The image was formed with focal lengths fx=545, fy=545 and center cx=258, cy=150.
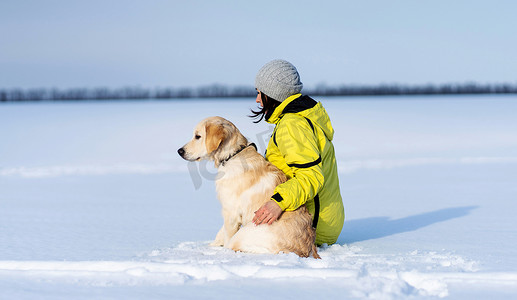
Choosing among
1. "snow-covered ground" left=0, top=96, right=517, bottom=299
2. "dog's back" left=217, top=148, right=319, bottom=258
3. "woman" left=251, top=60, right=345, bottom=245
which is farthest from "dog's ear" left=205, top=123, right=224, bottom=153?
"snow-covered ground" left=0, top=96, right=517, bottom=299

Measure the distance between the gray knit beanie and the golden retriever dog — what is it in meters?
0.39

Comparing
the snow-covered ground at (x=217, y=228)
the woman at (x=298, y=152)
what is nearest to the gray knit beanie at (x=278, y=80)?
the woman at (x=298, y=152)

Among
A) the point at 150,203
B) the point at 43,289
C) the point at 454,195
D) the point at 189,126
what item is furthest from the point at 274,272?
the point at 189,126

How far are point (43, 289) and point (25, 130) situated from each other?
57.0 feet

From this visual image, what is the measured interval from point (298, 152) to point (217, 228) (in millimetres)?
1831

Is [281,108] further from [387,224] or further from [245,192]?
[387,224]

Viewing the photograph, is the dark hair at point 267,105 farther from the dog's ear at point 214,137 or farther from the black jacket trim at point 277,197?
the black jacket trim at point 277,197

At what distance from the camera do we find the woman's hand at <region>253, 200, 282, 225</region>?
140 inches

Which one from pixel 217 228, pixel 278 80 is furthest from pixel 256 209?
pixel 217 228

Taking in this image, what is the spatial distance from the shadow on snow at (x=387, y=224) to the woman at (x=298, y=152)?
65 centimetres

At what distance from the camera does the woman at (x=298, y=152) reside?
3.58 metres

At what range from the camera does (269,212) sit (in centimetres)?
354

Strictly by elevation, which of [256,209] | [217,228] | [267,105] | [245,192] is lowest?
[217,228]

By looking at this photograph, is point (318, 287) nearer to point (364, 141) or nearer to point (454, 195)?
point (454, 195)
